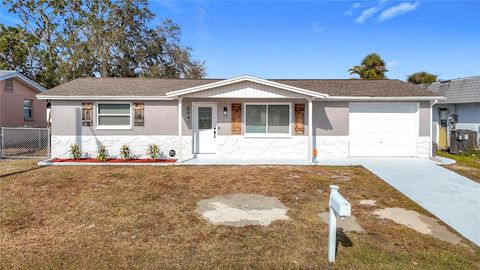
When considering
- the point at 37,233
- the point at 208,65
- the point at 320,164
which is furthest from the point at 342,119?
the point at 208,65

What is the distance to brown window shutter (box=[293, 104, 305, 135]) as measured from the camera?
12.0 meters

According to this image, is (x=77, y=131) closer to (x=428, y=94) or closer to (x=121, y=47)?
(x=428, y=94)

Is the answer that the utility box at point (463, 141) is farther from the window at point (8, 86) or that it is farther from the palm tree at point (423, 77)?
the window at point (8, 86)

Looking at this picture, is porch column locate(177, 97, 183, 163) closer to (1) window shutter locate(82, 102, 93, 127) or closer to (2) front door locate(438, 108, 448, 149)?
(1) window shutter locate(82, 102, 93, 127)

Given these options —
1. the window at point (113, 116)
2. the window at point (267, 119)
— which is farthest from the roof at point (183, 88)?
the window at point (267, 119)

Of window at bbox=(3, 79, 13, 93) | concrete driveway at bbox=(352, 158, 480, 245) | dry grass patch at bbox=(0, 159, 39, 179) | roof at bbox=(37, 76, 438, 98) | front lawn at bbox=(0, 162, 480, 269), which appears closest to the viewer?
front lawn at bbox=(0, 162, 480, 269)

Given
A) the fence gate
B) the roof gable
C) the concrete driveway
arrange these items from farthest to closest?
the fence gate < the roof gable < the concrete driveway

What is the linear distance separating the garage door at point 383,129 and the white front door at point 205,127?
19.0 ft

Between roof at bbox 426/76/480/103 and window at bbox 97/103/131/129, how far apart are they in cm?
1645

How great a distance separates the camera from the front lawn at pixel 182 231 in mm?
4031

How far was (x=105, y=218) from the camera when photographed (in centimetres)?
563

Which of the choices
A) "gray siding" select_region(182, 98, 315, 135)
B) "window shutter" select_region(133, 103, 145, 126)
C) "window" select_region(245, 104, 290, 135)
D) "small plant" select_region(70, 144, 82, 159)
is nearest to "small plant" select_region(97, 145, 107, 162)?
"small plant" select_region(70, 144, 82, 159)

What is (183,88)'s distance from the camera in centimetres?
1330

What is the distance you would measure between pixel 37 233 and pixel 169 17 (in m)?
27.8
